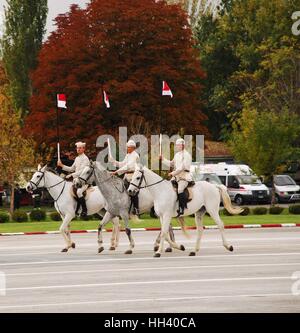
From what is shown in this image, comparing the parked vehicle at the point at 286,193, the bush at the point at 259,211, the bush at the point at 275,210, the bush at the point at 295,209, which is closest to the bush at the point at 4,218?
the bush at the point at 259,211

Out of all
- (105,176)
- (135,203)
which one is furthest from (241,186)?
(105,176)

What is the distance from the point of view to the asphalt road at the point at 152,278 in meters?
18.3

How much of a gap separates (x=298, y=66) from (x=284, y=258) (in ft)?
173

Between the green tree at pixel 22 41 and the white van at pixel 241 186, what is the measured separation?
23726 mm

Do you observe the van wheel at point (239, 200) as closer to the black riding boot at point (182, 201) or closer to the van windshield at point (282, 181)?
the van windshield at point (282, 181)

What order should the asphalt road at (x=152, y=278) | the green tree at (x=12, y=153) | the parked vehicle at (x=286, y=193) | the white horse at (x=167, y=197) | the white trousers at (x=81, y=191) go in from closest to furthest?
the asphalt road at (x=152, y=278) → the white horse at (x=167, y=197) → the white trousers at (x=81, y=191) → the green tree at (x=12, y=153) → the parked vehicle at (x=286, y=193)

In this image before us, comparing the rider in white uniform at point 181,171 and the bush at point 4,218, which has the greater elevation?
the rider in white uniform at point 181,171

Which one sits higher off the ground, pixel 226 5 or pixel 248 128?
pixel 226 5

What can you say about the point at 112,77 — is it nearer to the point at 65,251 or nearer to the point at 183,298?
the point at 65,251

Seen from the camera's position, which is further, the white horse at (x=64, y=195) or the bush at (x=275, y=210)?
the bush at (x=275, y=210)

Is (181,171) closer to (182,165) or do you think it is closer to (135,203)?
(182,165)

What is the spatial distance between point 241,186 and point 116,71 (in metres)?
10.1

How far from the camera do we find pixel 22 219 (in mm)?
50469

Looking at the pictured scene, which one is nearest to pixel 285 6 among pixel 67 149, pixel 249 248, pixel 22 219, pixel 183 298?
pixel 67 149
